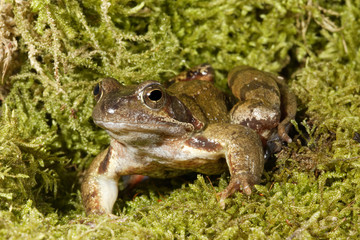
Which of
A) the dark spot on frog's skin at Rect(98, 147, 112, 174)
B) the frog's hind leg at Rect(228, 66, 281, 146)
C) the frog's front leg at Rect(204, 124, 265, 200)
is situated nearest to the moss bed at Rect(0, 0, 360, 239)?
the frog's front leg at Rect(204, 124, 265, 200)

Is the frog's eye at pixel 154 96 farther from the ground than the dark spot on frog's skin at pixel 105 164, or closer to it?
farther from the ground

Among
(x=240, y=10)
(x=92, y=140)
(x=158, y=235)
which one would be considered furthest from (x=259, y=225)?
(x=240, y=10)

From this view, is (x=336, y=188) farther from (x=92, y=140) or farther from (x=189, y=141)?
(x=92, y=140)

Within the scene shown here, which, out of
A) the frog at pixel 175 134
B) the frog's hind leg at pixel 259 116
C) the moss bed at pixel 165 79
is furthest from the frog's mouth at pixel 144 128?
the frog's hind leg at pixel 259 116

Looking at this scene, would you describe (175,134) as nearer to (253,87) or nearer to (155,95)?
(155,95)

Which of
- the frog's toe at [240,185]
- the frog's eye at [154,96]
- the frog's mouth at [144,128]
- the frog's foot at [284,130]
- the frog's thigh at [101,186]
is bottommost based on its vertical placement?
the frog's thigh at [101,186]

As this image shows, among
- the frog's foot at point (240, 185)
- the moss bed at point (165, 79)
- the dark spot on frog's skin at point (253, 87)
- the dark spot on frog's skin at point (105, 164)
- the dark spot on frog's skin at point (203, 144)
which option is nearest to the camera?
the moss bed at point (165, 79)

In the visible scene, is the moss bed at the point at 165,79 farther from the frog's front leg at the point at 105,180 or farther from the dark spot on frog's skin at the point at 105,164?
the dark spot on frog's skin at the point at 105,164
